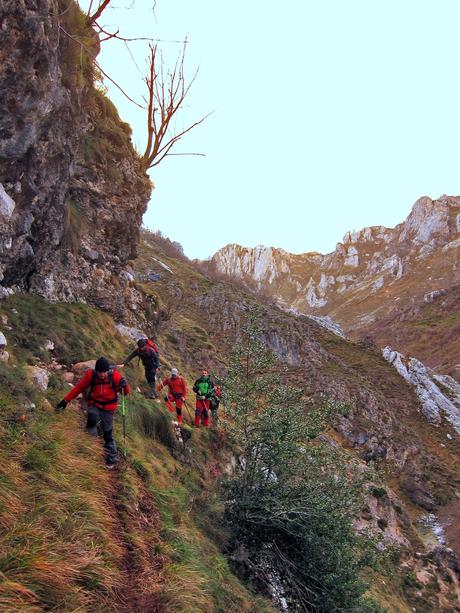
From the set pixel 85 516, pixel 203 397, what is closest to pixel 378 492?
pixel 203 397

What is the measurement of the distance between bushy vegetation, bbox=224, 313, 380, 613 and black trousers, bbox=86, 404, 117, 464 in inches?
161

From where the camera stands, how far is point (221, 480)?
11.2 m

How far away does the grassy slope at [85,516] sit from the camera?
4.30m

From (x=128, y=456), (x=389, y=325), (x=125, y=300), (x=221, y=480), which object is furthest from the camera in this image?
(x=389, y=325)

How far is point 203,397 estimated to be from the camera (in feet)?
45.5

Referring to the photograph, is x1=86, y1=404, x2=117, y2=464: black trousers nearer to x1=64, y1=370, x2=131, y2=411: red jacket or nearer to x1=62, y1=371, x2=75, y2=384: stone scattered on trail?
x1=64, y1=370, x2=131, y2=411: red jacket

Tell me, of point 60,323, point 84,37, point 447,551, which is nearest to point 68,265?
point 60,323

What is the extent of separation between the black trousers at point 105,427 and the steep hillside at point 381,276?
57.8 metres

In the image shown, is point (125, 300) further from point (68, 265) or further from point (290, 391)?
point (290, 391)

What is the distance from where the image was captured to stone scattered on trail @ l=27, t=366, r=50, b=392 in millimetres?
8021

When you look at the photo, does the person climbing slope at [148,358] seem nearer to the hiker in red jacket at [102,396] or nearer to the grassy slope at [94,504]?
the grassy slope at [94,504]

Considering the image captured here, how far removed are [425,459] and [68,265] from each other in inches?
1133

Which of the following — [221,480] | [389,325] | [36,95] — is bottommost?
[221,480]

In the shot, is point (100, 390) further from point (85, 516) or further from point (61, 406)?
point (85, 516)
